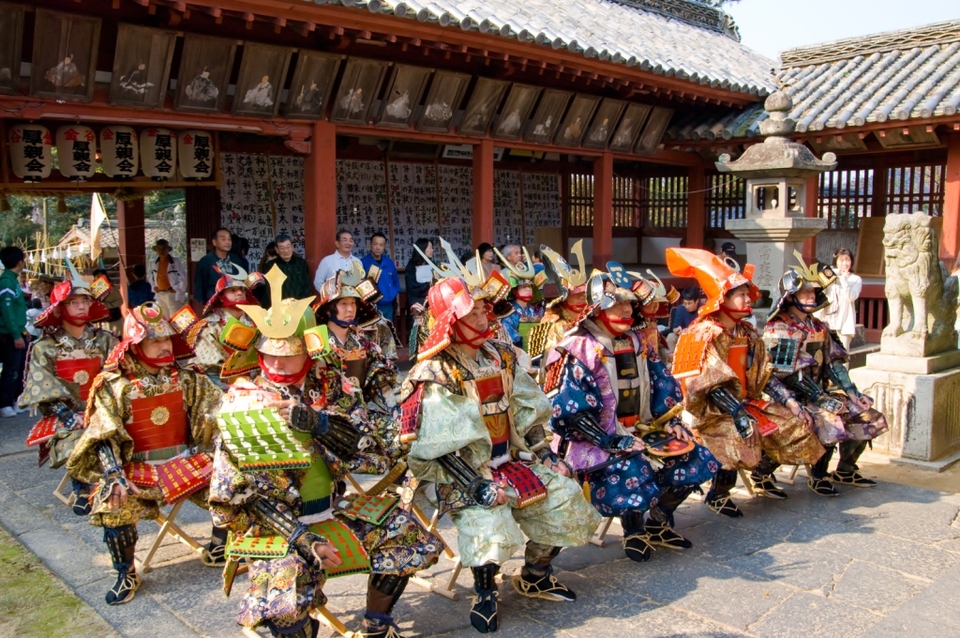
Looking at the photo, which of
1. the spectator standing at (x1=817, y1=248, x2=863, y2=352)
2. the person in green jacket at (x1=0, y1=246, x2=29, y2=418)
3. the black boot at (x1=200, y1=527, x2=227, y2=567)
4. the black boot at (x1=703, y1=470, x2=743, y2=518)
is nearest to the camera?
the black boot at (x1=200, y1=527, x2=227, y2=567)

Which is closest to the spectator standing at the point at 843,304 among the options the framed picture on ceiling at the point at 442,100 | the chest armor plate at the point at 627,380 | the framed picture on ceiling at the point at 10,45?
the framed picture on ceiling at the point at 442,100

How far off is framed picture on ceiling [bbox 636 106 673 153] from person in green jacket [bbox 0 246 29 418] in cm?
967

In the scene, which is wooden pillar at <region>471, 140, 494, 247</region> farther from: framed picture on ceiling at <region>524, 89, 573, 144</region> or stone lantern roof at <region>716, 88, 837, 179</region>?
stone lantern roof at <region>716, 88, 837, 179</region>

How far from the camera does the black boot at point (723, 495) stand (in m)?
5.96

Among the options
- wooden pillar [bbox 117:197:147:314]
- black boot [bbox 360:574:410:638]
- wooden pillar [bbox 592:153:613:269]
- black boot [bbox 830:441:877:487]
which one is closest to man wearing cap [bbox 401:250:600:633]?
black boot [bbox 360:574:410:638]

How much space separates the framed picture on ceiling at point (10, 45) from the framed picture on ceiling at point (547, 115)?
687 centimetres

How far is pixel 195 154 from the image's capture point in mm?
10211

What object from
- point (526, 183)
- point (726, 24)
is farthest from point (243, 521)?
point (726, 24)

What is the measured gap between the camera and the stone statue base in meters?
7.34

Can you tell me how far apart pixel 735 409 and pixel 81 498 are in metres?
4.68

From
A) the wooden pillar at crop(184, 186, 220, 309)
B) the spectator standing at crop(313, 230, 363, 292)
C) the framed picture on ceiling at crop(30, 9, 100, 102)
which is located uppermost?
the framed picture on ceiling at crop(30, 9, 100, 102)

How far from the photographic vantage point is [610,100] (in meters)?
13.0

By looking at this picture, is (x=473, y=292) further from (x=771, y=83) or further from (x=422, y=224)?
(x=771, y=83)

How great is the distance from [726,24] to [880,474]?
15014mm
